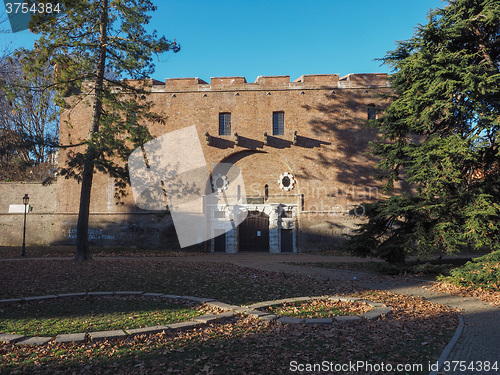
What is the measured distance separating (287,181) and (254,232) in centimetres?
401

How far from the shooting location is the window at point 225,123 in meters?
25.4

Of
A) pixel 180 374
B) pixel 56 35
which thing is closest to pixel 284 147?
pixel 56 35

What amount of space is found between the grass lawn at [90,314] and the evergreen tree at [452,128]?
321 inches

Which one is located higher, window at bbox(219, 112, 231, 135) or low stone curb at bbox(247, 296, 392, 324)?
window at bbox(219, 112, 231, 135)

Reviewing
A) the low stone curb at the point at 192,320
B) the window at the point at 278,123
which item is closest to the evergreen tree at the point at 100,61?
the low stone curb at the point at 192,320

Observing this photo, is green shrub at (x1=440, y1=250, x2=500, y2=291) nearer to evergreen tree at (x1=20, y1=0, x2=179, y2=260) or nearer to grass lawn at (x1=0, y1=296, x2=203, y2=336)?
grass lawn at (x1=0, y1=296, x2=203, y2=336)

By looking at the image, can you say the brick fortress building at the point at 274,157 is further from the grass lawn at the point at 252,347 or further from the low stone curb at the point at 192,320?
the low stone curb at the point at 192,320

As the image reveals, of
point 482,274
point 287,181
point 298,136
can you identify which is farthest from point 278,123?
point 482,274

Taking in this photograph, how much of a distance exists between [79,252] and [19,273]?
3492 millimetres

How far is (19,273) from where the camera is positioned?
11906 millimetres

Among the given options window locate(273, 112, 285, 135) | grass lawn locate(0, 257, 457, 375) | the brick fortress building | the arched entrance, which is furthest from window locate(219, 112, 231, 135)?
grass lawn locate(0, 257, 457, 375)

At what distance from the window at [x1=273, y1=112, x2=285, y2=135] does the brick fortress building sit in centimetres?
7

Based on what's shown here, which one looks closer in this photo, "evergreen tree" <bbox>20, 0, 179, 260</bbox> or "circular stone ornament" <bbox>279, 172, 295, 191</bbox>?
"evergreen tree" <bbox>20, 0, 179, 260</bbox>

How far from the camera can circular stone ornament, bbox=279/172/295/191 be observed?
24.5m
